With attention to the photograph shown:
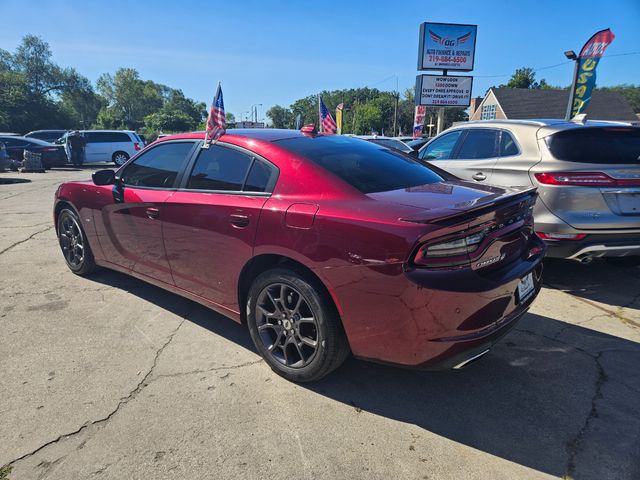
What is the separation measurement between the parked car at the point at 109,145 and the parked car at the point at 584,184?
20.9 m

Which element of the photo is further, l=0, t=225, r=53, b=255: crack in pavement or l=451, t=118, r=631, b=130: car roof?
l=0, t=225, r=53, b=255: crack in pavement

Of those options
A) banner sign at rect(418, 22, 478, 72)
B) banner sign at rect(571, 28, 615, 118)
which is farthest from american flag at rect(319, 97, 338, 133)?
banner sign at rect(418, 22, 478, 72)

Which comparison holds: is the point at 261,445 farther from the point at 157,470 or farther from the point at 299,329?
the point at 299,329

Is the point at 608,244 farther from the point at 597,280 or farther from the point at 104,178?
the point at 104,178

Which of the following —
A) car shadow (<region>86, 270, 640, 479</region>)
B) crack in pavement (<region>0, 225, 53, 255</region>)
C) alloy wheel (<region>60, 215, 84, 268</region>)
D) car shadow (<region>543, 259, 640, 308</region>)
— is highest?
alloy wheel (<region>60, 215, 84, 268</region>)

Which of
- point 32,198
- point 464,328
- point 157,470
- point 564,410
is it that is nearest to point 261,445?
point 157,470

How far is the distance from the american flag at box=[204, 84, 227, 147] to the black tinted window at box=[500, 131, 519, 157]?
10.2 ft

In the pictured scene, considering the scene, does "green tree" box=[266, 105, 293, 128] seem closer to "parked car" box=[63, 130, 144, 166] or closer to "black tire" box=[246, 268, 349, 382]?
"parked car" box=[63, 130, 144, 166]

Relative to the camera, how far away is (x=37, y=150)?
64.4ft

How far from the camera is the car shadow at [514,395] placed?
2.19m

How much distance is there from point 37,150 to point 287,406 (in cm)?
2217

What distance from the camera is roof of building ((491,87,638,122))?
45.3 meters

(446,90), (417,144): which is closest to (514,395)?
(417,144)

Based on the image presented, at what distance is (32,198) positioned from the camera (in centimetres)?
1078
